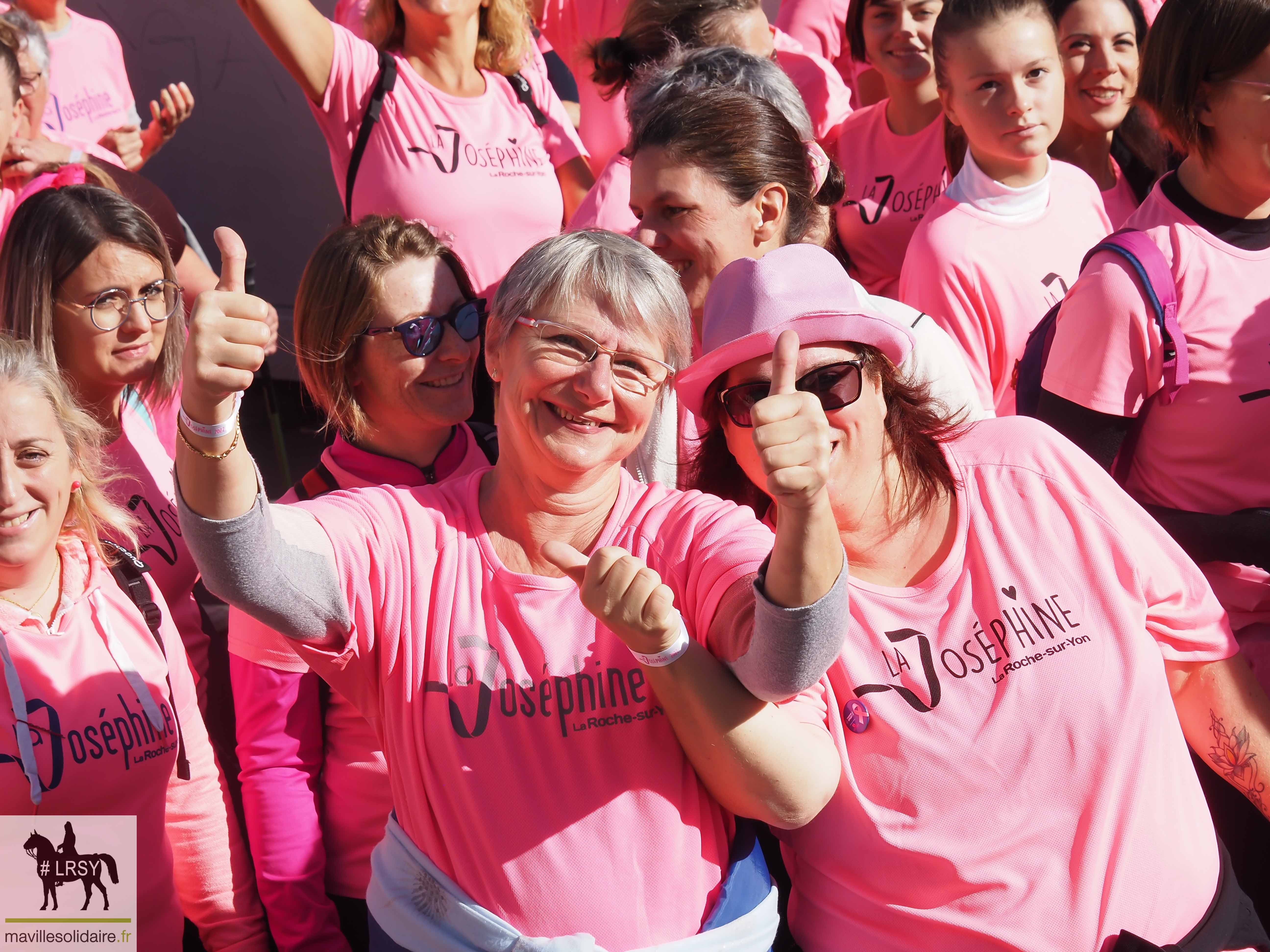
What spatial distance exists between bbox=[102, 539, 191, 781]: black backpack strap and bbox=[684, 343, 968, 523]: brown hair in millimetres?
1105

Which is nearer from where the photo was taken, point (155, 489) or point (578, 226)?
point (155, 489)

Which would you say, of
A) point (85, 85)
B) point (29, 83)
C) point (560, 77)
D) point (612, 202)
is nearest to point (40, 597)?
point (612, 202)

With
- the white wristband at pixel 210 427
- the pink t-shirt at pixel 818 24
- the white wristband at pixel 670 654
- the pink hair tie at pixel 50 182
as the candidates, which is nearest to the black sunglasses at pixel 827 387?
the white wristband at pixel 670 654

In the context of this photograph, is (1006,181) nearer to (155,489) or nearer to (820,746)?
(820,746)

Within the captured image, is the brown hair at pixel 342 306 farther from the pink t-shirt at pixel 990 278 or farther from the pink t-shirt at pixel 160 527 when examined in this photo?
the pink t-shirt at pixel 990 278

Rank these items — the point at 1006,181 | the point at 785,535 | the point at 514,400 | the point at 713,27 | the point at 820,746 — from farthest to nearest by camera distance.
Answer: the point at 713,27, the point at 1006,181, the point at 514,400, the point at 820,746, the point at 785,535

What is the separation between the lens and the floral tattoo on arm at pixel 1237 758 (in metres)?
2.02

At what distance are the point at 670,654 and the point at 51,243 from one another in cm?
201

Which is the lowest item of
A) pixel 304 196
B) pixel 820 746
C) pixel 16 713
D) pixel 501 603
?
pixel 304 196

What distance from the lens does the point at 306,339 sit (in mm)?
2590

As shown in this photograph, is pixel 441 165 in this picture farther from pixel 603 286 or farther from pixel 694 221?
pixel 603 286

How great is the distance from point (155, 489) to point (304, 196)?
14.3 ft

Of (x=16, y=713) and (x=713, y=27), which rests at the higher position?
(x=713, y=27)

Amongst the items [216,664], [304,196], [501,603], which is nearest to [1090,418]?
[501,603]
